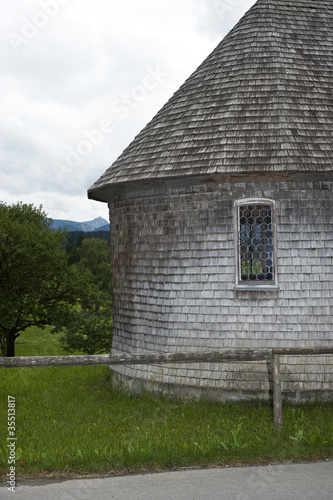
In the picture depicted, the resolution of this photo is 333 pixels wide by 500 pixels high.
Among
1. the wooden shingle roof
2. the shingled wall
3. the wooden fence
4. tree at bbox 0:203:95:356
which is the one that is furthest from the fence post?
tree at bbox 0:203:95:356

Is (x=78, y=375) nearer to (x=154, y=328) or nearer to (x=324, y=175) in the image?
(x=154, y=328)

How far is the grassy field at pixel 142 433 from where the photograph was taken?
5559 mm

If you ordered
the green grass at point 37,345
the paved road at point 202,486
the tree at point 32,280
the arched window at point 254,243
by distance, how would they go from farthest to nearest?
the green grass at point 37,345, the tree at point 32,280, the arched window at point 254,243, the paved road at point 202,486

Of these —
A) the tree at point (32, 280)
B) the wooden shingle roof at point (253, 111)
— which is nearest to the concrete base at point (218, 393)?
the wooden shingle roof at point (253, 111)

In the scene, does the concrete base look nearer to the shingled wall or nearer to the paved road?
the shingled wall

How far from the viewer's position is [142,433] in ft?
22.1

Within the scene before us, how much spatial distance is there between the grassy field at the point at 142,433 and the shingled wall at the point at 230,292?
0.51 meters

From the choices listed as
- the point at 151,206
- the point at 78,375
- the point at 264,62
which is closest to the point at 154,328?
the point at 151,206

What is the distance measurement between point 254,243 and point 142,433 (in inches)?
168

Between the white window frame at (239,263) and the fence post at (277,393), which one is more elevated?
the white window frame at (239,263)

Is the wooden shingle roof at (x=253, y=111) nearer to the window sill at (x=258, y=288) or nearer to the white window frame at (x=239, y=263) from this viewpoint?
the white window frame at (x=239, y=263)

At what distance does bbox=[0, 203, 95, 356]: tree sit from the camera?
831 inches

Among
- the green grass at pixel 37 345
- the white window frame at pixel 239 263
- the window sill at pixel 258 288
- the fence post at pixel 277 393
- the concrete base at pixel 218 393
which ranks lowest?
the green grass at pixel 37 345

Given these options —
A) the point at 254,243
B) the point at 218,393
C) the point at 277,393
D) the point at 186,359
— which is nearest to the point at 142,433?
A: the point at 186,359
